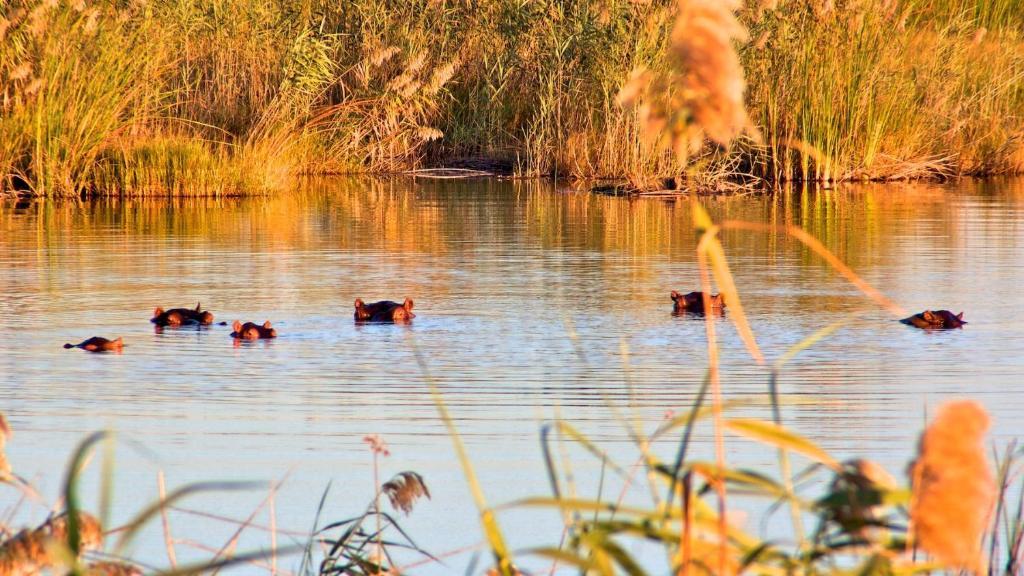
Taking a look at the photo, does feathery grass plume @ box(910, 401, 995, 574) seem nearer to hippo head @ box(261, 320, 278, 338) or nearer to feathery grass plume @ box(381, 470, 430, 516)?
feathery grass plume @ box(381, 470, 430, 516)

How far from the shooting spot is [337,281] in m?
10.9

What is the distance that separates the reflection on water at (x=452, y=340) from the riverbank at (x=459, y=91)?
7.68ft

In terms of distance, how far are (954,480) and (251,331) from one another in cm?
686

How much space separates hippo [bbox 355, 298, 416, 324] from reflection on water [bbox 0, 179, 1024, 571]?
10 centimetres

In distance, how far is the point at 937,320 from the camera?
336 inches

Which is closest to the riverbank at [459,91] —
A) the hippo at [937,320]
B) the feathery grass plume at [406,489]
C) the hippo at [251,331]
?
the hippo at [937,320]

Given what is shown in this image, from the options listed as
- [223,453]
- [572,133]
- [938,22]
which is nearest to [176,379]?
[223,453]

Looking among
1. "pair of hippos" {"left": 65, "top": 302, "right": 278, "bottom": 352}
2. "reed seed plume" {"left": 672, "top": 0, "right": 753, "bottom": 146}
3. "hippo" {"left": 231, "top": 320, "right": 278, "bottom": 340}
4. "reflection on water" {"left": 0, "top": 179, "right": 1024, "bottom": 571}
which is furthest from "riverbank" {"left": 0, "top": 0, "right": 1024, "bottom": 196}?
"reed seed plume" {"left": 672, "top": 0, "right": 753, "bottom": 146}

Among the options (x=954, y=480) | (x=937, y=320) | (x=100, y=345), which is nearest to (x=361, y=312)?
(x=100, y=345)

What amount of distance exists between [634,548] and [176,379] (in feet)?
11.4

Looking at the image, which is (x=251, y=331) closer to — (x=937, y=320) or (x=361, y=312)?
(x=361, y=312)

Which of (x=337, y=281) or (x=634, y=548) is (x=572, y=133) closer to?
(x=337, y=281)

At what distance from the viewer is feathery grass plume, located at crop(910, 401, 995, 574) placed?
1.65 meters

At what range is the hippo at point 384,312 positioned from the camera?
29.0 feet
